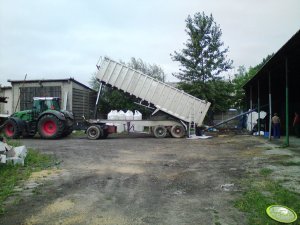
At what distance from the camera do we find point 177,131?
19.2 m

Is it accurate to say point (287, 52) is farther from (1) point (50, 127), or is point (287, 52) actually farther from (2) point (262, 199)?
(1) point (50, 127)

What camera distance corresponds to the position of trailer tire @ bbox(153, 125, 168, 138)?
19219mm

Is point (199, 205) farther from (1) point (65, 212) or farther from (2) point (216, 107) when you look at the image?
(2) point (216, 107)

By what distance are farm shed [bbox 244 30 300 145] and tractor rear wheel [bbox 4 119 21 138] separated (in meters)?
12.6

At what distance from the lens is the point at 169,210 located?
219 inches

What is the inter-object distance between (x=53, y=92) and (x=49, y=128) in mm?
6326

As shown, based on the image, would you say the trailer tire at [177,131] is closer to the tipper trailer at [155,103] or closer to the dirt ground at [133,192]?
the tipper trailer at [155,103]

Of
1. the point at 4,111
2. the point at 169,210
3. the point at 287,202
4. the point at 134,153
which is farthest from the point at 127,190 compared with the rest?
the point at 4,111

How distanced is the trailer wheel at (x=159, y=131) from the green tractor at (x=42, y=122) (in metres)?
4.67

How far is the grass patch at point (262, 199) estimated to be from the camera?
204 inches

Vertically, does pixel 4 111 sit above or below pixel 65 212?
above

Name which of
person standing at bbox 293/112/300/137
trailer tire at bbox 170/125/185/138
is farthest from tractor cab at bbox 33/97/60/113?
person standing at bbox 293/112/300/137

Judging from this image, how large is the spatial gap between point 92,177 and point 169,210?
3.03 meters

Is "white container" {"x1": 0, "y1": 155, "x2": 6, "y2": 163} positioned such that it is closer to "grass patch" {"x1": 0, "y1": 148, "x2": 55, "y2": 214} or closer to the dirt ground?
"grass patch" {"x1": 0, "y1": 148, "x2": 55, "y2": 214}
